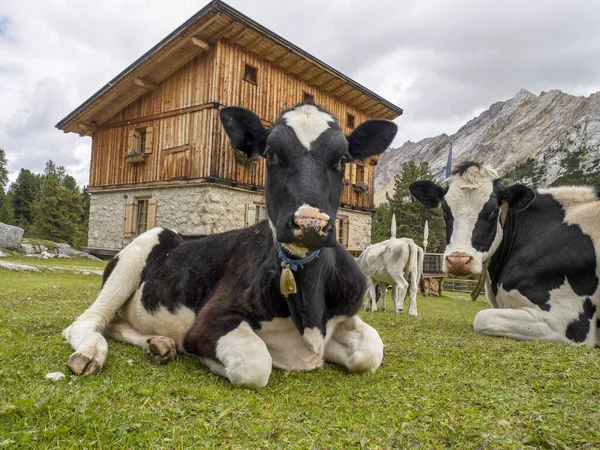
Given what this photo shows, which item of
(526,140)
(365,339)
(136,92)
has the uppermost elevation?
(526,140)

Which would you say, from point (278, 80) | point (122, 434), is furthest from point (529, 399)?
point (278, 80)

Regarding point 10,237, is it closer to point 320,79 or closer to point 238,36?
point 238,36

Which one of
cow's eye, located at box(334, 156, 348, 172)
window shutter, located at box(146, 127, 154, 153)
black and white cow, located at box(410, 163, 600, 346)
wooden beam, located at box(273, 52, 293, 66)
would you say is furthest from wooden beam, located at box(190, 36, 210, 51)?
cow's eye, located at box(334, 156, 348, 172)

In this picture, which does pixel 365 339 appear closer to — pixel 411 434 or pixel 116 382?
pixel 411 434

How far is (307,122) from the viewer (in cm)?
302

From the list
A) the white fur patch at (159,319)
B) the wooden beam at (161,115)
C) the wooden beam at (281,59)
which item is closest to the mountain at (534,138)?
the wooden beam at (281,59)

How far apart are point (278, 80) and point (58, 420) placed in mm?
18636

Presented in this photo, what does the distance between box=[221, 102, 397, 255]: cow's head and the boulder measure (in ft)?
60.4

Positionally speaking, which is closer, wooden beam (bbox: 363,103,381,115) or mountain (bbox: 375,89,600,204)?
wooden beam (bbox: 363,103,381,115)

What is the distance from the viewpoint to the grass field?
5.79ft

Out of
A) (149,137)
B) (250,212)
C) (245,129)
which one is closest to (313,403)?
(245,129)

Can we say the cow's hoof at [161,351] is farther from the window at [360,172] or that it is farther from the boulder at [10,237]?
the window at [360,172]

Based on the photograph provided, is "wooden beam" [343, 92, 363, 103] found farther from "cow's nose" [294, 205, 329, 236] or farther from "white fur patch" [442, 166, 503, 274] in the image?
"cow's nose" [294, 205, 329, 236]

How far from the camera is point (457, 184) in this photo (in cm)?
494
